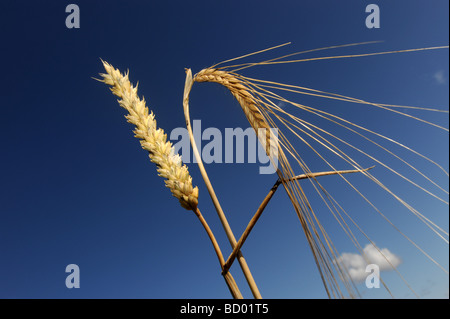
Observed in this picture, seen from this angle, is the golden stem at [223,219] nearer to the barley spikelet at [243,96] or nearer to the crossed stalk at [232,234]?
the crossed stalk at [232,234]

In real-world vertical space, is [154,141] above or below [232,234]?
above

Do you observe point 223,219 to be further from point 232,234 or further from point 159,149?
point 159,149

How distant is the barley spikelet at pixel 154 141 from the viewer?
609 millimetres

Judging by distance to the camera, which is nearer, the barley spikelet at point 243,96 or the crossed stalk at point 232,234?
the crossed stalk at point 232,234

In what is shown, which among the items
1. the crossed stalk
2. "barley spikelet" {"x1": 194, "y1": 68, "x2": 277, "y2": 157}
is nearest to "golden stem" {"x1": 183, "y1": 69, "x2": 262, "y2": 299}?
the crossed stalk

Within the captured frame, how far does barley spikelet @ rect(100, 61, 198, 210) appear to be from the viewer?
0.61m

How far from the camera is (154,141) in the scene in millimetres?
671

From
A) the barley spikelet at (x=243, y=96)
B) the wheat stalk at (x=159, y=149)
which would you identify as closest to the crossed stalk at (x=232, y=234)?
the wheat stalk at (x=159, y=149)

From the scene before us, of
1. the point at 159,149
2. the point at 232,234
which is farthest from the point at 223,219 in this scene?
the point at 159,149
